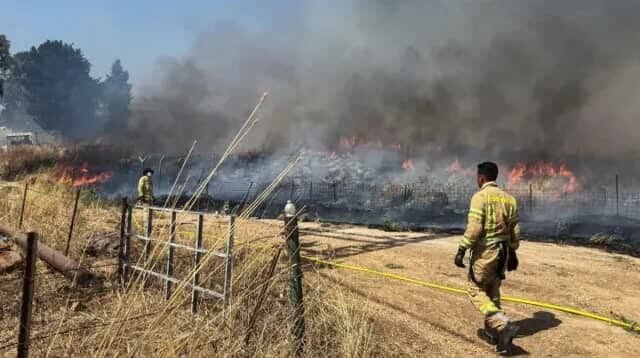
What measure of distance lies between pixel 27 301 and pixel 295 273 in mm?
1929

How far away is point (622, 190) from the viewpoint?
711 inches

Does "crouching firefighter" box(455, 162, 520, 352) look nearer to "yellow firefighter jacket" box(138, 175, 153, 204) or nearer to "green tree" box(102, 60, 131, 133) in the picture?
"yellow firefighter jacket" box(138, 175, 153, 204)

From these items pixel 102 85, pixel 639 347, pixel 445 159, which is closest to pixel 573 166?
pixel 445 159

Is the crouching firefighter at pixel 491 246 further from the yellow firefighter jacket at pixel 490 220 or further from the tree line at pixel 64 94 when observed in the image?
the tree line at pixel 64 94

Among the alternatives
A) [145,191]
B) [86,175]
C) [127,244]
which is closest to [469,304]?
[127,244]

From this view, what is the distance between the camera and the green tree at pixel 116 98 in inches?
1710

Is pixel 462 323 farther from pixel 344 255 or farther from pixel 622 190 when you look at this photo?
pixel 622 190

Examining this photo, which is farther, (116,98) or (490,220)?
(116,98)

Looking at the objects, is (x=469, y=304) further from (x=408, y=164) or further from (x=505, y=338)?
(x=408, y=164)

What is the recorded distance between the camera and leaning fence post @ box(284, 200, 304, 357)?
12.8 ft

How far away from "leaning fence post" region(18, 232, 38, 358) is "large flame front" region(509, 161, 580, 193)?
19186 mm

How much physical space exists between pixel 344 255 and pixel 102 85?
2279 inches

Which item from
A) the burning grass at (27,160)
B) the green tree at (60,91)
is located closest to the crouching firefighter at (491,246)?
the burning grass at (27,160)

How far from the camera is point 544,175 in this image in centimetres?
1995
